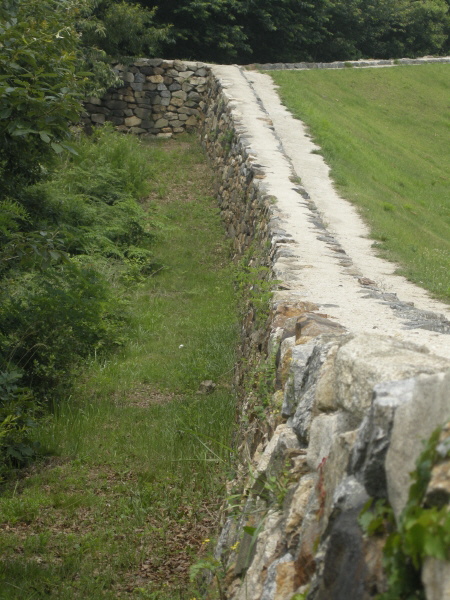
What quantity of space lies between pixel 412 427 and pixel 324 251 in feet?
18.4

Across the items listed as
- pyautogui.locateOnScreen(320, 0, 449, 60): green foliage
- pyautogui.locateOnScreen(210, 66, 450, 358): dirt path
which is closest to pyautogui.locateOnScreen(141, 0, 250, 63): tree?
pyautogui.locateOnScreen(320, 0, 449, 60): green foliage

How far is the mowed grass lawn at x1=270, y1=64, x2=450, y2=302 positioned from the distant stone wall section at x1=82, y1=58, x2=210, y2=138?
6.81 feet

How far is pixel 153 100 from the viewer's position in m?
17.1

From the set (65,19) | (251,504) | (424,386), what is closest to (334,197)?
(65,19)

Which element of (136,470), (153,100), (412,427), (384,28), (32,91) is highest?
(384,28)

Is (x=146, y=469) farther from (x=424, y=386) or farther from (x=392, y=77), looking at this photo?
(x=392, y=77)

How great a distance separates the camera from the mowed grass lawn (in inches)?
391

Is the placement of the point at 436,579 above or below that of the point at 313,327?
above

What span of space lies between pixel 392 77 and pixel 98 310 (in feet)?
59.6

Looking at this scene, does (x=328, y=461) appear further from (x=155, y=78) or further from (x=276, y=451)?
(x=155, y=78)

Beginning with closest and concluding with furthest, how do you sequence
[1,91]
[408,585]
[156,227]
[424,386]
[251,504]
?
1. [408,585]
2. [424,386]
3. [251,504]
4. [1,91]
5. [156,227]

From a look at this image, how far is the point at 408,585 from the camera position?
177cm

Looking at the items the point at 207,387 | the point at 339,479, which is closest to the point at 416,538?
the point at 339,479

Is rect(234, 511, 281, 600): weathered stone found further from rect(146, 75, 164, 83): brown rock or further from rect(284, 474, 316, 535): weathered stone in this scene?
rect(146, 75, 164, 83): brown rock
